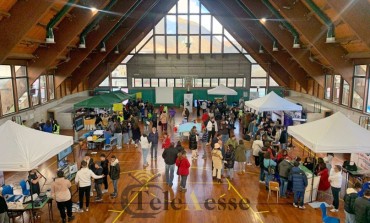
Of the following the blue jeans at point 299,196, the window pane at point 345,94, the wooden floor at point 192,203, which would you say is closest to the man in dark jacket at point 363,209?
the wooden floor at point 192,203

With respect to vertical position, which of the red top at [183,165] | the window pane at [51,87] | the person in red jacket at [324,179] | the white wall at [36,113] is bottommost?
the person in red jacket at [324,179]

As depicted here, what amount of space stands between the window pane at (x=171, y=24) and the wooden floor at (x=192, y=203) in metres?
16.0

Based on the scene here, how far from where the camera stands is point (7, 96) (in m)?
13.2

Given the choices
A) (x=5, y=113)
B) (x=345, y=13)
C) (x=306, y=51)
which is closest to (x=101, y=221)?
(x=5, y=113)

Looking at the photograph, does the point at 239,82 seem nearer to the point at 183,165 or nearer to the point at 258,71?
the point at 258,71

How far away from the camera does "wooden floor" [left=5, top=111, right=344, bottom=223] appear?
738 centimetres

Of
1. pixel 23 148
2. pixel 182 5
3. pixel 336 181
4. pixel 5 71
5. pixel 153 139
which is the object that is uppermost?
pixel 182 5

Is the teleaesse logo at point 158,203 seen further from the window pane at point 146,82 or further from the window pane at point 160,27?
the window pane at point 160,27

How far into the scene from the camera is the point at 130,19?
18.9m

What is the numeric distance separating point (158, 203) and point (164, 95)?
16.7m

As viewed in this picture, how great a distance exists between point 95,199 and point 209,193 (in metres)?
3.16

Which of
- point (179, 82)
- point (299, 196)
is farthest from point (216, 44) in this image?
point (299, 196)

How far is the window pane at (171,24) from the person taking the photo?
2383 cm

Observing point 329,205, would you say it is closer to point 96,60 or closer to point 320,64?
point 320,64
